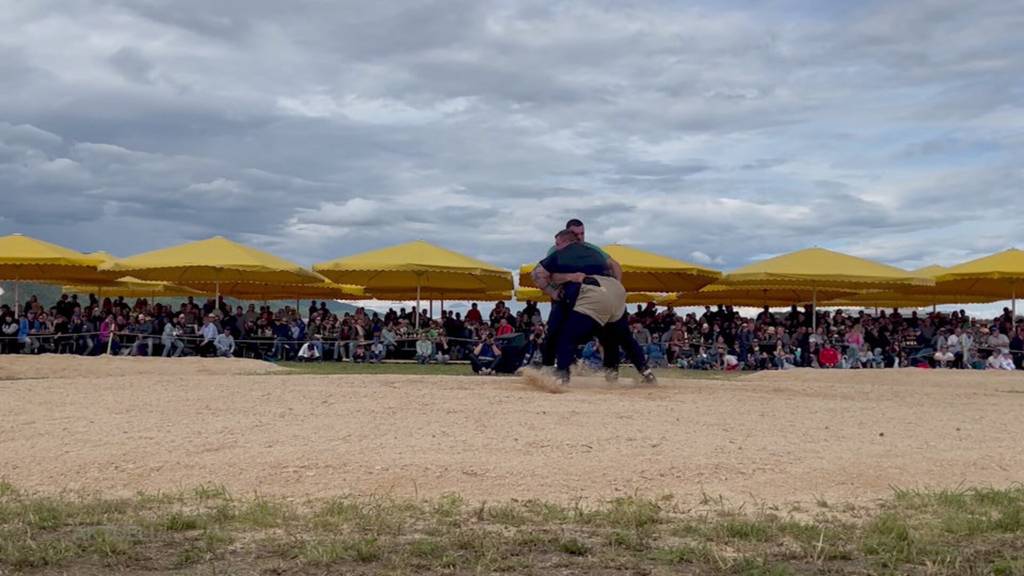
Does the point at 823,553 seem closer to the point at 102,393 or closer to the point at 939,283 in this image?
the point at 102,393

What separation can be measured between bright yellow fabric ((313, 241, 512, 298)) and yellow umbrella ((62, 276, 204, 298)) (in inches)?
372

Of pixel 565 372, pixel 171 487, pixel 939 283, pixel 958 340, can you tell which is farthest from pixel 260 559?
pixel 939 283

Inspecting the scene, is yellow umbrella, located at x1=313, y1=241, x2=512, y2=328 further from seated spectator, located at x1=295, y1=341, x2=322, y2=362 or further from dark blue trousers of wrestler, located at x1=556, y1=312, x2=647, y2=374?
dark blue trousers of wrestler, located at x1=556, y1=312, x2=647, y2=374

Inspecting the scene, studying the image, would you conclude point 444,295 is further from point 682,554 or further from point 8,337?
point 682,554

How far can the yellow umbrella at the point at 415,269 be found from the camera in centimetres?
2639

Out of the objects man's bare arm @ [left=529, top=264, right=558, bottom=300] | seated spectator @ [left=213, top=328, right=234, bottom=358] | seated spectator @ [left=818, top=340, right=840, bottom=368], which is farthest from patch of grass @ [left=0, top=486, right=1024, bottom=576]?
seated spectator @ [left=818, top=340, right=840, bottom=368]

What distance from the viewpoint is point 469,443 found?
27.4 ft

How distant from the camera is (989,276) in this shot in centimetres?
2700

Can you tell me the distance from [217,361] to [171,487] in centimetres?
1429

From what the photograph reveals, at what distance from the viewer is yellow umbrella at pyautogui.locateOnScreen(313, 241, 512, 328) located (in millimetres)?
26391

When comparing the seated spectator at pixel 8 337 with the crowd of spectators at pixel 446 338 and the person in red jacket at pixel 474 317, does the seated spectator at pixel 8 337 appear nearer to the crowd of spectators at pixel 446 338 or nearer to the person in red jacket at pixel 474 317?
the crowd of spectators at pixel 446 338

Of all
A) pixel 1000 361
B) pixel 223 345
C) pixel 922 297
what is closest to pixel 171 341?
pixel 223 345

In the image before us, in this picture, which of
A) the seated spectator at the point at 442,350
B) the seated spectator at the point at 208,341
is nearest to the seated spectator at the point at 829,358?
the seated spectator at the point at 442,350

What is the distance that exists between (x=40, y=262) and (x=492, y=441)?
21.2 m
